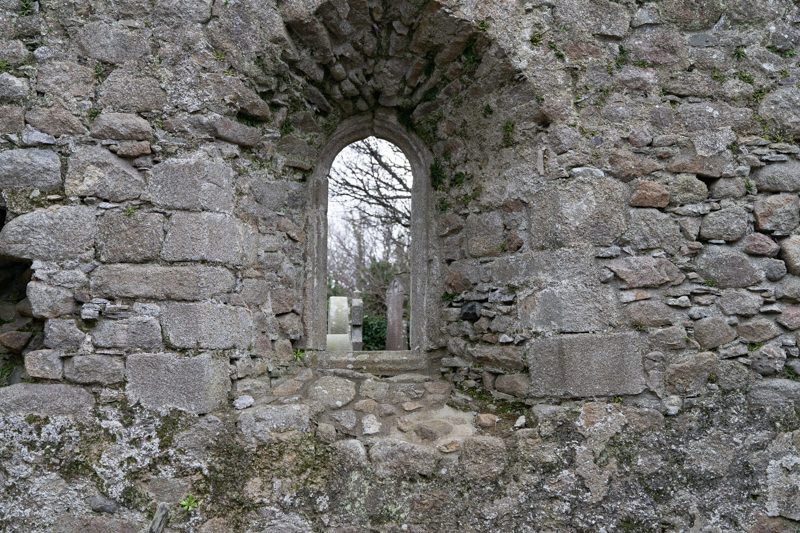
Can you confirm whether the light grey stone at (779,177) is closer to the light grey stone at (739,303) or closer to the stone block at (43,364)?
the light grey stone at (739,303)

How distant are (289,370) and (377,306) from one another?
7319 millimetres

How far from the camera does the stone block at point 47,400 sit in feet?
9.24

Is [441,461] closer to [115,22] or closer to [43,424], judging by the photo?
[43,424]

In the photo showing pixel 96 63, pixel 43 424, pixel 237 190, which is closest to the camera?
pixel 43 424

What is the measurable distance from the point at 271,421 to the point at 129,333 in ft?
2.92

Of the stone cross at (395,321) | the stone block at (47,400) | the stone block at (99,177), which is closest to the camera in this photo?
the stone block at (47,400)

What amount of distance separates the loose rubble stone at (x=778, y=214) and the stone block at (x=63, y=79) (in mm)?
3850

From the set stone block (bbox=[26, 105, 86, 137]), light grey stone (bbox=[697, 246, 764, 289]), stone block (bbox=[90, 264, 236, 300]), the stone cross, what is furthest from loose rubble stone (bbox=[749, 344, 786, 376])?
the stone cross

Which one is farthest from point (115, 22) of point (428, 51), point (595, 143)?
point (595, 143)

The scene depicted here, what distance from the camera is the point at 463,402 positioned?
3.44 meters

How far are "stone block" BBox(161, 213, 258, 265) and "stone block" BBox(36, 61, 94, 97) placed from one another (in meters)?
0.89

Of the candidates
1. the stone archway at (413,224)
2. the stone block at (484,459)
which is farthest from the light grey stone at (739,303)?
the stone archway at (413,224)

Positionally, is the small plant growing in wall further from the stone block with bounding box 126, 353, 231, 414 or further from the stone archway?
the stone archway

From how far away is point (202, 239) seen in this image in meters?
2.97
